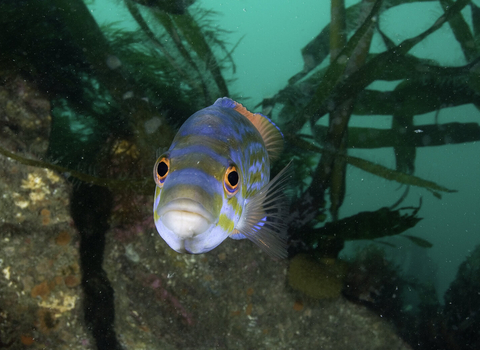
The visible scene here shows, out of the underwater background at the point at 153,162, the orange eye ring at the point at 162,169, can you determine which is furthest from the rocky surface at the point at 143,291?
the orange eye ring at the point at 162,169

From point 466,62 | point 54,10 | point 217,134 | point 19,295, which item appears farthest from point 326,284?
Answer: point 54,10

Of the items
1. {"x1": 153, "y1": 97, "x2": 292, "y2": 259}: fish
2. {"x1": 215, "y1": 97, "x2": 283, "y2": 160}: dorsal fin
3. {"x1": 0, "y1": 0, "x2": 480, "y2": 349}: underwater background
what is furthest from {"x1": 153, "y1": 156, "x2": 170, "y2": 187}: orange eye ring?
{"x1": 0, "y1": 0, "x2": 480, "y2": 349}: underwater background

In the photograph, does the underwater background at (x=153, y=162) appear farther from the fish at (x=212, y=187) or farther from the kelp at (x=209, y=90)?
the fish at (x=212, y=187)

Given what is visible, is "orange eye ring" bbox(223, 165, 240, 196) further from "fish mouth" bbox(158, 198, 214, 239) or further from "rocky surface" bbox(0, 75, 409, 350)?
"rocky surface" bbox(0, 75, 409, 350)

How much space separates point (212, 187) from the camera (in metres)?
1.54

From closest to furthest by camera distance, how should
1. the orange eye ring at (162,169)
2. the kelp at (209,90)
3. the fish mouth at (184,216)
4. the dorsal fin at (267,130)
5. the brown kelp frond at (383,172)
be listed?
the fish mouth at (184,216) → the orange eye ring at (162,169) → the dorsal fin at (267,130) → the brown kelp frond at (383,172) → the kelp at (209,90)

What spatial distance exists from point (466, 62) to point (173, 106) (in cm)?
469

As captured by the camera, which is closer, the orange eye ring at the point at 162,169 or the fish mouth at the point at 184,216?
the fish mouth at the point at 184,216

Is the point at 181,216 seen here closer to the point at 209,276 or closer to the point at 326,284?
the point at 209,276

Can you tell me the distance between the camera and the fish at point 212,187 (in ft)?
4.71

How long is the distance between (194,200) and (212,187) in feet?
0.52

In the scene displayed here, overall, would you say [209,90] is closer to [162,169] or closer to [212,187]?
[162,169]

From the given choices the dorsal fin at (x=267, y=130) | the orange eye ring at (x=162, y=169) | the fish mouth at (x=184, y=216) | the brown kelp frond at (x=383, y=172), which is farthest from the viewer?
the brown kelp frond at (x=383, y=172)

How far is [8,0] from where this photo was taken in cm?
422
